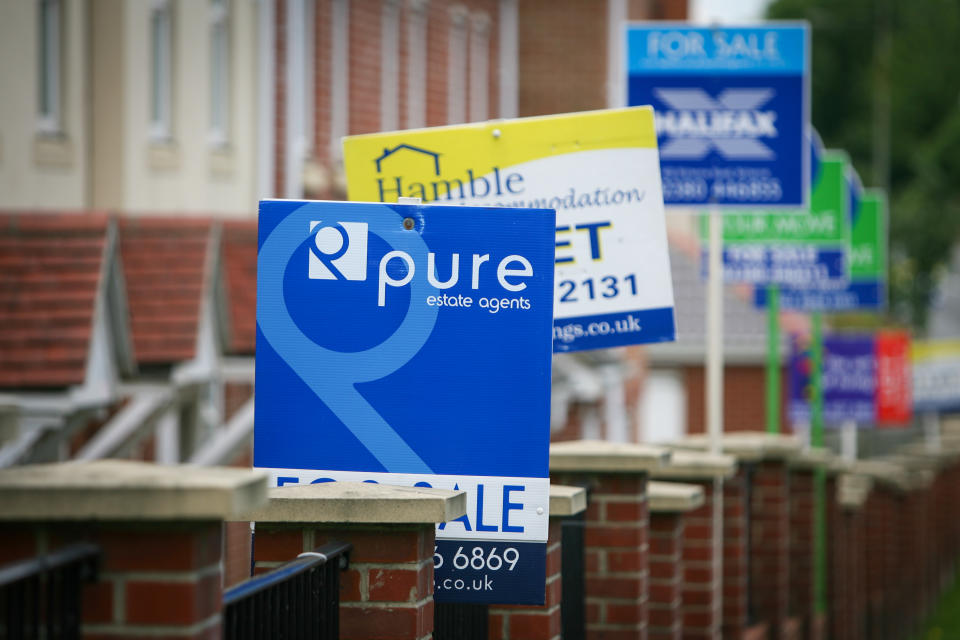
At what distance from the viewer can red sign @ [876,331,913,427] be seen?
73.2 feet

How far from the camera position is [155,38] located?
46.9 feet

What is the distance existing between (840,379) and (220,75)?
8752 millimetres

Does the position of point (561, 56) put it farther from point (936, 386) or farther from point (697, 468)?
point (697, 468)

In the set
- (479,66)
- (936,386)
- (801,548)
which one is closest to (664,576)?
(801,548)

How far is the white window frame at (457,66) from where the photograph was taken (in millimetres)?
21031

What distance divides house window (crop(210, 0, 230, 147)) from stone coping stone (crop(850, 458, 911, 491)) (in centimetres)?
664

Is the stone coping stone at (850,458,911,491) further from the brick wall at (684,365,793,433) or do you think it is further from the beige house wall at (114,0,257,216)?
the brick wall at (684,365,793,433)

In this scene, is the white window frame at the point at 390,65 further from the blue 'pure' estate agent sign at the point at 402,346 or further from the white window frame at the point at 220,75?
the blue 'pure' estate agent sign at the point at 402,346

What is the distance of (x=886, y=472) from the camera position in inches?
762

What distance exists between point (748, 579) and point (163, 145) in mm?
6381

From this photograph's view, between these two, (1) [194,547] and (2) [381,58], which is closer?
(1) [194,547]

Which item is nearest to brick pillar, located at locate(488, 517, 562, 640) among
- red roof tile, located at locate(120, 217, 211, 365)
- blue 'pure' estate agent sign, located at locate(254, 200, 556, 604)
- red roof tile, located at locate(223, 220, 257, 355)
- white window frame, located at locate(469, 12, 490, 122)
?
blue 'pure' estate agent sign, located at locate(254, 200, 556, 604)

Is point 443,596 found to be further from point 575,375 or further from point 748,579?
point 575,375

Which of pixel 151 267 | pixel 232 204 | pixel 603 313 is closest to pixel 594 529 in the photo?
pixel 603 313
